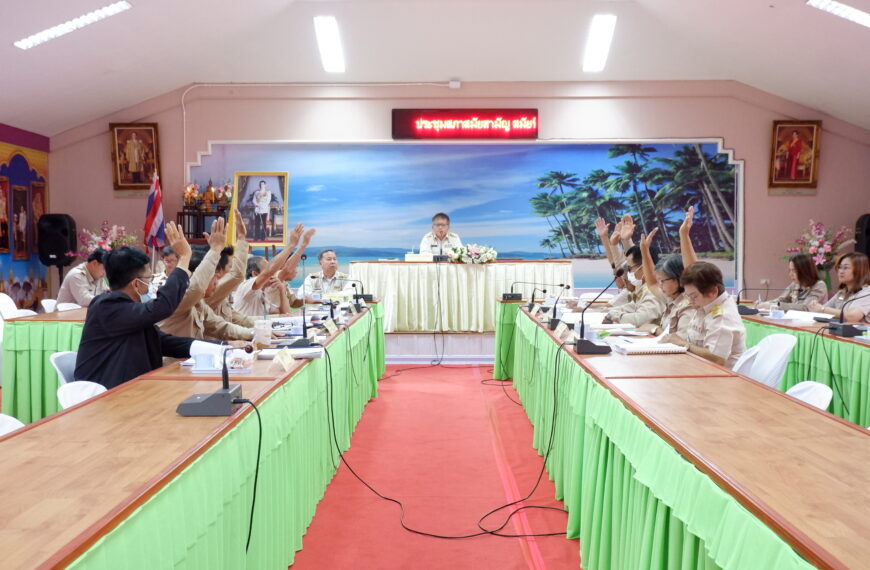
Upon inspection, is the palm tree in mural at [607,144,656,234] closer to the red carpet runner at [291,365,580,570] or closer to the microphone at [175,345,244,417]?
the red carpet runner at [291,365,580,570]

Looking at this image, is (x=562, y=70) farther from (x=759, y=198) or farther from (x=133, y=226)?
(x=133, y=226)

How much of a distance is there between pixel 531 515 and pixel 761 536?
7.10 feet

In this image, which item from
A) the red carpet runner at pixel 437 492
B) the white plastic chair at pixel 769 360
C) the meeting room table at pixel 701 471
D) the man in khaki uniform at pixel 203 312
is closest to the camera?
the meeting room table at pixel 701 471

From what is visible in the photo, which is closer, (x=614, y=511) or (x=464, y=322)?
(x=614, y=511)

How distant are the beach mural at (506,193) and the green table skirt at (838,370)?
229 inches

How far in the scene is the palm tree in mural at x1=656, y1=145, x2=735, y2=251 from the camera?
10.1 metres

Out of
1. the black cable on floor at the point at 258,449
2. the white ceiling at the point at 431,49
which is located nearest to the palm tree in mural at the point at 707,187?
the white ceiling at the point at 431,49

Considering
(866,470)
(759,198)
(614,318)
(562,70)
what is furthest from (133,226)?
(866,470)

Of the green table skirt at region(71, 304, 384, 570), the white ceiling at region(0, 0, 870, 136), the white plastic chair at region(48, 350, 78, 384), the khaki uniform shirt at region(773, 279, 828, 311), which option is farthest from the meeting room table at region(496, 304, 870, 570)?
the white ceiling at region(0, 0, 870, 136)

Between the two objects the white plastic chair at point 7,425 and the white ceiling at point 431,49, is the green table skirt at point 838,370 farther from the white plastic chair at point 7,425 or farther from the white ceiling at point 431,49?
the white ceiling at point 431,49

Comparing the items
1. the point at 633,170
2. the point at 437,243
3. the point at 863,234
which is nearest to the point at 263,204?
the point at 437,243

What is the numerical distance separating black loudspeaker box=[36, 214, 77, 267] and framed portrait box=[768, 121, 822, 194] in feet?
31.5

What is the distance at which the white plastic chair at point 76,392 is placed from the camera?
2.52m

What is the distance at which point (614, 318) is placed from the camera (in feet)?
16.3
